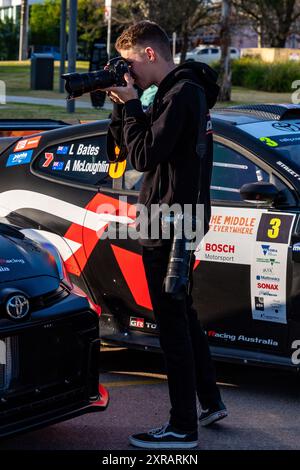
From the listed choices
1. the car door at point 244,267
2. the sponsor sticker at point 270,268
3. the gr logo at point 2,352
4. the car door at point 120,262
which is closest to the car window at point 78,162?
the car door at point 120,262

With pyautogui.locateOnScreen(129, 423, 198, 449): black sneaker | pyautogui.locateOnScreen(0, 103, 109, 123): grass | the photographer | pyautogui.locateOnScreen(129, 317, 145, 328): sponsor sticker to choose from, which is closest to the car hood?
the photographer

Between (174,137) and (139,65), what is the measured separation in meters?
0.44

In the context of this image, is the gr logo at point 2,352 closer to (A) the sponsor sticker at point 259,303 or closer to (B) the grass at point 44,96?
(A) the sponsor sticker at point 259,303

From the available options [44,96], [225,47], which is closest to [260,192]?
[44,96]

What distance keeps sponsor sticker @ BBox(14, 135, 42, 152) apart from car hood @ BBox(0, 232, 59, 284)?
1.77 meters

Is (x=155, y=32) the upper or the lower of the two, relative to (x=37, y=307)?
upper

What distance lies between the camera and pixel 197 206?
4.21m

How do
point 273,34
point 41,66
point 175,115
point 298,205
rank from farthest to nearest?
point 273,34
point 41,66
point 298,205
point 175,115

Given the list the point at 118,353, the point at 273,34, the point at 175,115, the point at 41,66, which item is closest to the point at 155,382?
the point at 118,353

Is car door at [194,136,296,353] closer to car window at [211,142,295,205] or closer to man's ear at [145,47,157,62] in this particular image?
car window at [211,142,295,205]

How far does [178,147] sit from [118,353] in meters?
2.23

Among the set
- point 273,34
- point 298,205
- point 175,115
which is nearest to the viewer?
point 175,115

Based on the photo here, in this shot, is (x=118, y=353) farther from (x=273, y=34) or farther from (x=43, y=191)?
(x=273, y=34)

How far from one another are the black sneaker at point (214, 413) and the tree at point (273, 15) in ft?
145
